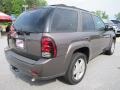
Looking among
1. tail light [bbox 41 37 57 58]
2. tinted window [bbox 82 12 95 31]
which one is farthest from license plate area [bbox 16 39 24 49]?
tinted window [bbox 82 12 95 31]

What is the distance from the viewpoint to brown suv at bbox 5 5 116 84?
3760 mm

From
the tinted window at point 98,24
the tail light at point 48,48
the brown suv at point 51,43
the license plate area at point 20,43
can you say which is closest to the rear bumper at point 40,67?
the brown suv at point 51,43

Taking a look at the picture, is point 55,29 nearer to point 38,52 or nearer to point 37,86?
point 38,52

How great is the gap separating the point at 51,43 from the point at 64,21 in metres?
0.74

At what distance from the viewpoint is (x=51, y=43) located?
3.73 metres

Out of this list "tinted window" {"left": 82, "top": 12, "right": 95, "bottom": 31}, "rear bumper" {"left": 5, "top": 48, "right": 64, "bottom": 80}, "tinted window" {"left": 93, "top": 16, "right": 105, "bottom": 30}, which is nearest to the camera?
"rear bumper" {"left": 5, "top": 48, "right": 64, "bottom": 80}

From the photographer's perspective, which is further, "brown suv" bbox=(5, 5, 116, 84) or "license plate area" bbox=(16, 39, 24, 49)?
"license plate area" bbox=(16, 39, 24, 49)

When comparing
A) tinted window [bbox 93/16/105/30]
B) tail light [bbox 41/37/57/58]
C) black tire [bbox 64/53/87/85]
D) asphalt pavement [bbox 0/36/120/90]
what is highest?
tinted window [bbox 93/16/105/30]

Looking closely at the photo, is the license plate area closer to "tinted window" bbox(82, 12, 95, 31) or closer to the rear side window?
the rear side window

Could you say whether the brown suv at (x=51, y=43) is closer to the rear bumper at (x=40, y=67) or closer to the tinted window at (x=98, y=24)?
the rear bumper at (x=40, y=67)

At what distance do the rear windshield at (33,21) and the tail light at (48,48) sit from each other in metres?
0.25

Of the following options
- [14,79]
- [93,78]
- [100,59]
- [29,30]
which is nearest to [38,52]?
[29,30]

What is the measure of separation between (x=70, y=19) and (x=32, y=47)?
116cm

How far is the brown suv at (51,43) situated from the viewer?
3.76m
